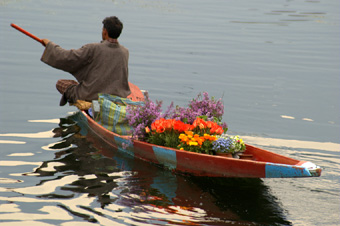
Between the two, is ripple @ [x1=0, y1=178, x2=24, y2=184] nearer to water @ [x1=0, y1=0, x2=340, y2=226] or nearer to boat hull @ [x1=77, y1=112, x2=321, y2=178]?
water @ [x1=0, y1=0, x2=340, y2=226]

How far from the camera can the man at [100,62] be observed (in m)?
8.70

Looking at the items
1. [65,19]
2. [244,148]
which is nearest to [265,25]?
[65,19]

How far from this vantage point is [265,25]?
78.4 ft

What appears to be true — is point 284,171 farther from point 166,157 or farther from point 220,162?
point 166,157

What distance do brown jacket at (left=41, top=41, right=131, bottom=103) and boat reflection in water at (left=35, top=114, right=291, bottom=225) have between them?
1096 mm

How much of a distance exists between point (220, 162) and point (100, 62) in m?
2.85

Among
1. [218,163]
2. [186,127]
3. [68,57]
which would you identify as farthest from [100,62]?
[218,163]

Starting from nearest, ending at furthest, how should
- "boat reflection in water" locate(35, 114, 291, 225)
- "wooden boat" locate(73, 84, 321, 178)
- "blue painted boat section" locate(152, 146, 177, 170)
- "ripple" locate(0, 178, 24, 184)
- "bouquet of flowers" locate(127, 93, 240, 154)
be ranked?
"boat reflection in water" locate(35, 114, 291, 225), "wooden boat" locate(73, 84, 321, 178), "ripple" locate(0, 178, 24, 184), "bouquet of flowers" locate(127, 93, 240, 154), "blue painted boat section" locate(152, 146, 177, 170)

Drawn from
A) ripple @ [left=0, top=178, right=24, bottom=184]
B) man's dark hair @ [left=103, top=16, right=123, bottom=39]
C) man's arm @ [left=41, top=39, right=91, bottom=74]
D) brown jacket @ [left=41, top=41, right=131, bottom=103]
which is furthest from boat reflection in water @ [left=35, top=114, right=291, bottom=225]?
man's dark hair @ [left=103, top=16, right=123, bottom=39]

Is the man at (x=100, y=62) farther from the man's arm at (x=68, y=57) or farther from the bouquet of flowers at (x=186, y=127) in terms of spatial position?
the bouquet of flowers at (x=186, y=127)

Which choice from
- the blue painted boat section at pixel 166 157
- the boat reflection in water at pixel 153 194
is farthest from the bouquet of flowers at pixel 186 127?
the boat reflection in water at pixel 153 194

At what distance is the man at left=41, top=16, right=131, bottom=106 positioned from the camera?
8703mm

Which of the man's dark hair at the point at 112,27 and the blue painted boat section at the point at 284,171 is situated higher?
the man's dark hair at the point at 112,27

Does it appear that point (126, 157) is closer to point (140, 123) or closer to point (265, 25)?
point (140, 123)
